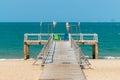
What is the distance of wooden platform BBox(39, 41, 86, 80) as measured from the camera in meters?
18.2

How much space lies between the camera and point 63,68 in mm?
20688

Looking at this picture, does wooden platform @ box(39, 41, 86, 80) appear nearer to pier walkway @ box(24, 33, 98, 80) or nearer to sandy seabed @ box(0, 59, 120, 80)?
pier walkway @ box(24, 33, 98, 80)

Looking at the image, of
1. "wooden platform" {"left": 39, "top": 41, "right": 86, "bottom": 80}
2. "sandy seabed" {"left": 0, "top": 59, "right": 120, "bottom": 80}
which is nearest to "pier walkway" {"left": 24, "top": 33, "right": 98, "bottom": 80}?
"wooden platform" {"left": 39, "top": 41, "right": 86, "bottom": 80}

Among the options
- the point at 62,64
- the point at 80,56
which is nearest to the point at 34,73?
the point at 62,64

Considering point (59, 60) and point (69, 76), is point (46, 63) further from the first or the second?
point (69, 76)

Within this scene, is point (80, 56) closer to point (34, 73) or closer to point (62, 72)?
point (34, 73)

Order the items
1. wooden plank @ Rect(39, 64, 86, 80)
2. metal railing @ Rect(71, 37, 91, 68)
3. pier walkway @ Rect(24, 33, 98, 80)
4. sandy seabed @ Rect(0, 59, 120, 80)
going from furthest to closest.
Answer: metal railing @ Rect(71, 37, 91, 68), sandy seabed @ Rect(0, 59, 120, 80), pier walkway @ Rect(24, 33, 98, 80), wooden plank @ Rect(39, 64, 86, 80)

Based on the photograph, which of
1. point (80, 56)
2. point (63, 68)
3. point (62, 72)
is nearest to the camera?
point (62, 72)

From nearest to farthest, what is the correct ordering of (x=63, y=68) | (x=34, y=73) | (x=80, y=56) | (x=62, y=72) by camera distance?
(x=62, y=72), (x=63, y=68), (x=34, y=73), (x=80, y=56)

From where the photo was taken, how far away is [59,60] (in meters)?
23.4

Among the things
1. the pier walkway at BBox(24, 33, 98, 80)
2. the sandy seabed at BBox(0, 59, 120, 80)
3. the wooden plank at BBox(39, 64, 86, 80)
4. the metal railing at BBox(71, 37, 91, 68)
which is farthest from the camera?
the metal railing at BBox(71, 37, 91, 68)

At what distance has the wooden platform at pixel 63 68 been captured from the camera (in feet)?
59.8

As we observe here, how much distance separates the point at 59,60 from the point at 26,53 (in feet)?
36.6

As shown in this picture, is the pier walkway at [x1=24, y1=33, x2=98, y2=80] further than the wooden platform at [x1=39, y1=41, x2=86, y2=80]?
Yes
